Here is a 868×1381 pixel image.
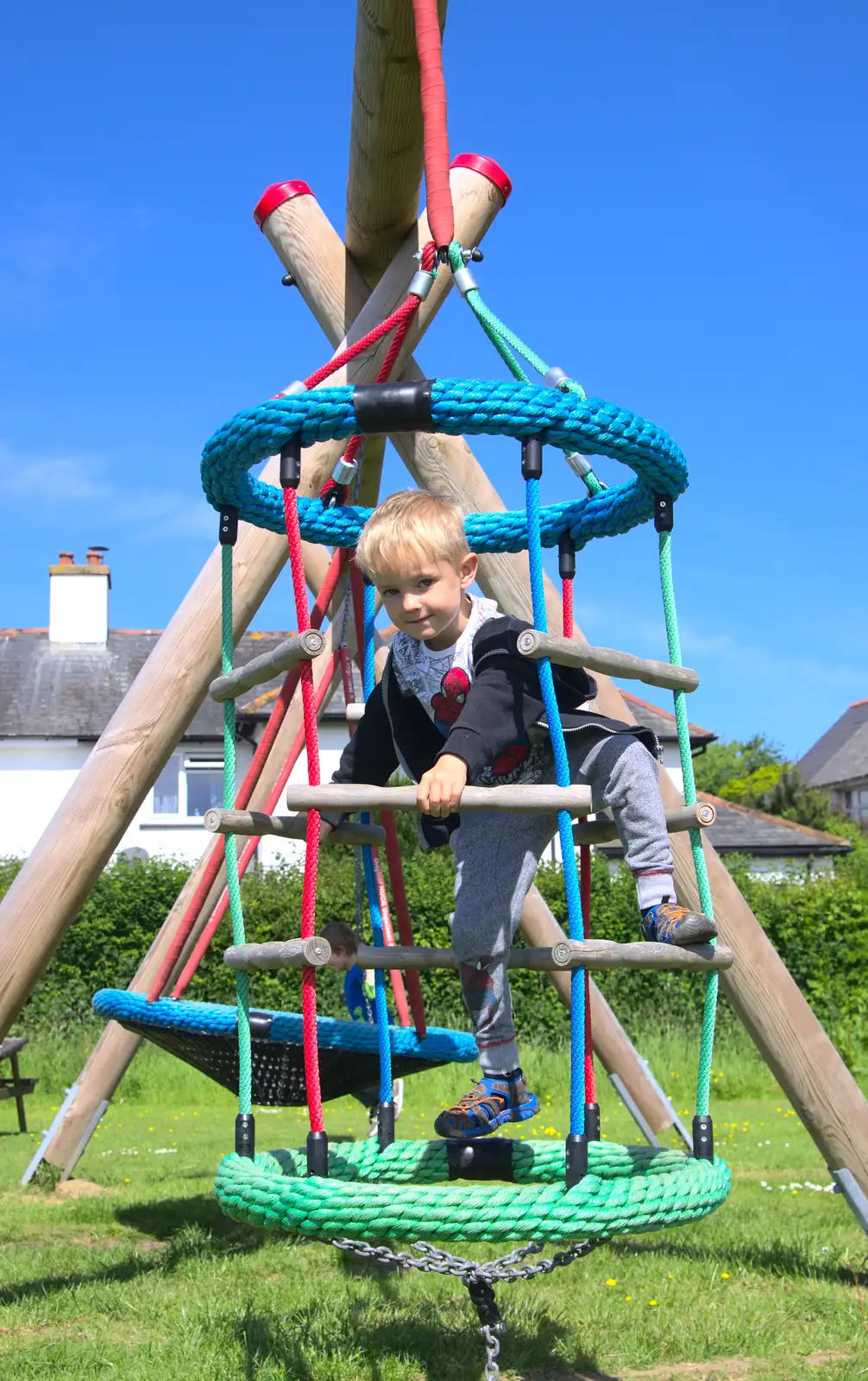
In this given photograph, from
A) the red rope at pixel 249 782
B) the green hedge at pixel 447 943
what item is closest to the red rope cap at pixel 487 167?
the red rope at pixel 249 782

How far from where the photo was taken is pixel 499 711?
272cm

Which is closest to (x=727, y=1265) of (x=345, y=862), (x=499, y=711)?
(x=499, y=711)

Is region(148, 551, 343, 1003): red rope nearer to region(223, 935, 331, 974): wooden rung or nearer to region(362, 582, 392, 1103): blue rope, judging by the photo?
region(362, 582, 392, 1103): blue rope

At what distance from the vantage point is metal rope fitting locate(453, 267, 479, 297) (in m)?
3.14

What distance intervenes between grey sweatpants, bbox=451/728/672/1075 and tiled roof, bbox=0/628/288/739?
19.6m

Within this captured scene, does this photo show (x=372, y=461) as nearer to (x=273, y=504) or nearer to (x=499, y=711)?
(x=273, y=504)

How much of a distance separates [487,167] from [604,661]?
8.69 feet

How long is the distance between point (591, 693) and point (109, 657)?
73.1 feet

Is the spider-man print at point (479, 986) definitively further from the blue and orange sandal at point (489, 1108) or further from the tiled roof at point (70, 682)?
the tiled roof at point (70, 682)

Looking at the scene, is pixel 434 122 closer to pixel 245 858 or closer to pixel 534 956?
pixel 534 956

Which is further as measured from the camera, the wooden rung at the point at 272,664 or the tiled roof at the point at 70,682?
the tiled roof at the point at 70,682

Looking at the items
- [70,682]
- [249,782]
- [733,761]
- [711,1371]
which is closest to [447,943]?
[249,782]

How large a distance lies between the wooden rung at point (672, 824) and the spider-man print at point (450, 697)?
41 cm

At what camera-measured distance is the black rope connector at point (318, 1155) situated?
8.65 feet
